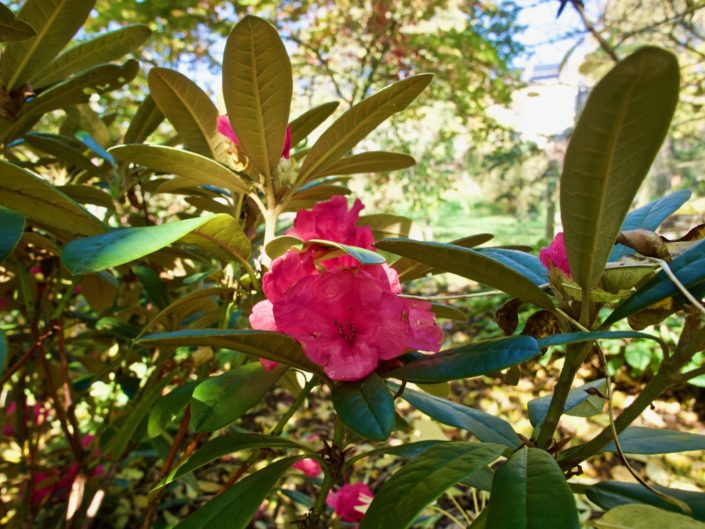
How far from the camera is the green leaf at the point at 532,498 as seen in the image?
1.13 ft

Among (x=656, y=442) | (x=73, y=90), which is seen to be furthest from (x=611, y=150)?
(x=73, y=90)

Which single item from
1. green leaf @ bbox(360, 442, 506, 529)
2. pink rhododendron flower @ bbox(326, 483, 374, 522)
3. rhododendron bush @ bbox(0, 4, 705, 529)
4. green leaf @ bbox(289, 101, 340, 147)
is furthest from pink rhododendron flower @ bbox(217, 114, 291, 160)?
pink rhododendron flower @ bbox(326, 483, 374, 522)

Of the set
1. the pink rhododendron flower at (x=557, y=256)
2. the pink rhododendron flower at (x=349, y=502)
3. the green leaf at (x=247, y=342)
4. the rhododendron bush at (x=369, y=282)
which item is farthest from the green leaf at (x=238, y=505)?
the pink rhododendron flower at (x=349, y=502)

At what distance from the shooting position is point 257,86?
0.58 metres

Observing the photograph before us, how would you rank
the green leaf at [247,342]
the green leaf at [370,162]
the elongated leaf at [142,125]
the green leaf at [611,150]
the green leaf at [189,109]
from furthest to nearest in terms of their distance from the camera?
the elongated leaf at [142,125] → the green leaf at [370,162] → the green leaf at [189,109] → the green leaf at [247,342] → the green leaf at [611,150]

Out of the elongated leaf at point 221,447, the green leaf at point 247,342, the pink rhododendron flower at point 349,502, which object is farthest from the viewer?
the pink rhododendron flower at point 349,502

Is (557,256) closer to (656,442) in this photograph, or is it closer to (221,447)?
(656,442)

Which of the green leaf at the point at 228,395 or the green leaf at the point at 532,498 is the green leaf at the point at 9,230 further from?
the green leaf at the point at 532,498

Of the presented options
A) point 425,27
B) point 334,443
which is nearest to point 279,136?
point 334,443

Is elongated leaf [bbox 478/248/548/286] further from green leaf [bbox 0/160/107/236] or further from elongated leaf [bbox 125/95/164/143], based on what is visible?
elongated leaf [bbox 125/95/164/143]

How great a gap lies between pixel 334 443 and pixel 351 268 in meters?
0.21

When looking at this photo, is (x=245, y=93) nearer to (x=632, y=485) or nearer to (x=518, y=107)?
(x=632, y=485)

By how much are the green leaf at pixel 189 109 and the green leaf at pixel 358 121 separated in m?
0.13

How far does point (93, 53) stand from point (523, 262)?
72cm
